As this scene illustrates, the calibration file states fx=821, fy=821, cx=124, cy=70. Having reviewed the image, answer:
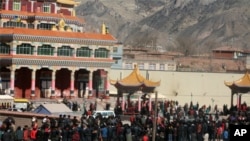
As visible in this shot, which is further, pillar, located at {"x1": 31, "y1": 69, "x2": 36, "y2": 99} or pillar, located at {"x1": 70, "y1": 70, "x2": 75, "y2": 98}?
pillar, located at {"x1": 70, "y1": 70, "x2": 75, "y2": 98}

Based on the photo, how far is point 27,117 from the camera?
4509 cm

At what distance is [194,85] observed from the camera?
3268 inches

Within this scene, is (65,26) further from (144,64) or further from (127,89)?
(144,64)

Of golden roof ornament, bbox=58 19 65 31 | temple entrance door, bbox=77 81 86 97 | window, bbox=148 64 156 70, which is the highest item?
golden roof ornament, bbox=58 19 65 31

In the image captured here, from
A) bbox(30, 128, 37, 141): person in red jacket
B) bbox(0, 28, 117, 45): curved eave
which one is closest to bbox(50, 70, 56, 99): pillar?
bbox(0, 28, 117, 45): curved eave

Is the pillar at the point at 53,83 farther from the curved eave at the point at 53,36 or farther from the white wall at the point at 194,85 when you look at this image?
the white wall at the point at 194,85

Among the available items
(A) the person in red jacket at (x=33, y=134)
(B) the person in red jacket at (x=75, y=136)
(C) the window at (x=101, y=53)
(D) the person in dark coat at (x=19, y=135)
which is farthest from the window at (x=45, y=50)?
(D) the person in dark coat at (x=19, y=135)

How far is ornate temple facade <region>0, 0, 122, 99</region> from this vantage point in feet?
225

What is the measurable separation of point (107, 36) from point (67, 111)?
24.3m

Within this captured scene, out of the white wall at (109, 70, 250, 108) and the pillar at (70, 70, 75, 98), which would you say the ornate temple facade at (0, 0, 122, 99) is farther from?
the white wall at (109, 70, 250, 108)

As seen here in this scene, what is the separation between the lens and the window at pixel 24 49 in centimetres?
6862

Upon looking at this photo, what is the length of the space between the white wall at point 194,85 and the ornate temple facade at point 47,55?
7.77 meters

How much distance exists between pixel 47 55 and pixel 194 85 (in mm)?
18935

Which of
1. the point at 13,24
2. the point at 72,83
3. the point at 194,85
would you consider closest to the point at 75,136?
the point at 72,83
